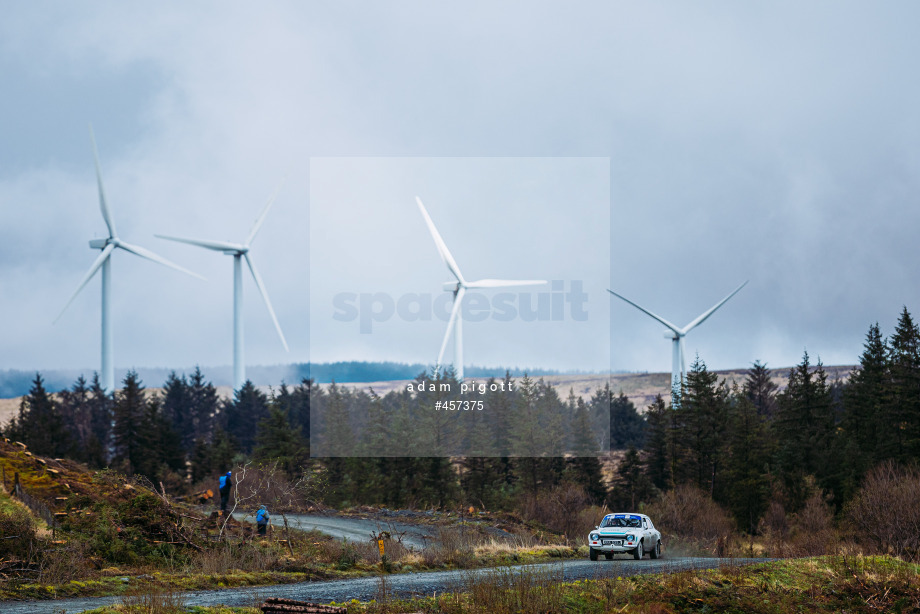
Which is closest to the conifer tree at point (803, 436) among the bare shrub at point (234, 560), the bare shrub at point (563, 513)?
the bare shrub at point (563, 513)

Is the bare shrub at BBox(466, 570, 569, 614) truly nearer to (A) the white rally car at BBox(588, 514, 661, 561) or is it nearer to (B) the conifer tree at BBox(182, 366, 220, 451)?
(A) the white rally car at BBox(588, 514, 661, 561)

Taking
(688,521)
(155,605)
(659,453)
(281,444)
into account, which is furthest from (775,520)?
(155,605)

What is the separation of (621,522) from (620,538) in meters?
1.51

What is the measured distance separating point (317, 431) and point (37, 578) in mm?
83184

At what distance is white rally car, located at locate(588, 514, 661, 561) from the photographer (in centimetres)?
3200

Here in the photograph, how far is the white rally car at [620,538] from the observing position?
3200 cm

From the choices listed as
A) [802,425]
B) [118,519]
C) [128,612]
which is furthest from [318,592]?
[802,425]

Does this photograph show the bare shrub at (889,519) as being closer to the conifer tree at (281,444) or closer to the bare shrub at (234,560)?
the bare shrub at (234,560)

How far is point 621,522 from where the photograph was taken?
33531mm

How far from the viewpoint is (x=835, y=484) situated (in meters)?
75.6

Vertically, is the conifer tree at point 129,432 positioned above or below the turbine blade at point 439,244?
below

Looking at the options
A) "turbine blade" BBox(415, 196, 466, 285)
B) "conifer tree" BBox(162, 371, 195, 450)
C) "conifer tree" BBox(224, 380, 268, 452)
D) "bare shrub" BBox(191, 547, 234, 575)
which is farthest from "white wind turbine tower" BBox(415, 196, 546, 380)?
"conifer tree" BBox(162, 371, 195, 450)

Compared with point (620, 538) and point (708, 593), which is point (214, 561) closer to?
point (708, 593)

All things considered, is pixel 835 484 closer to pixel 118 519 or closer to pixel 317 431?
pixel 317 431
